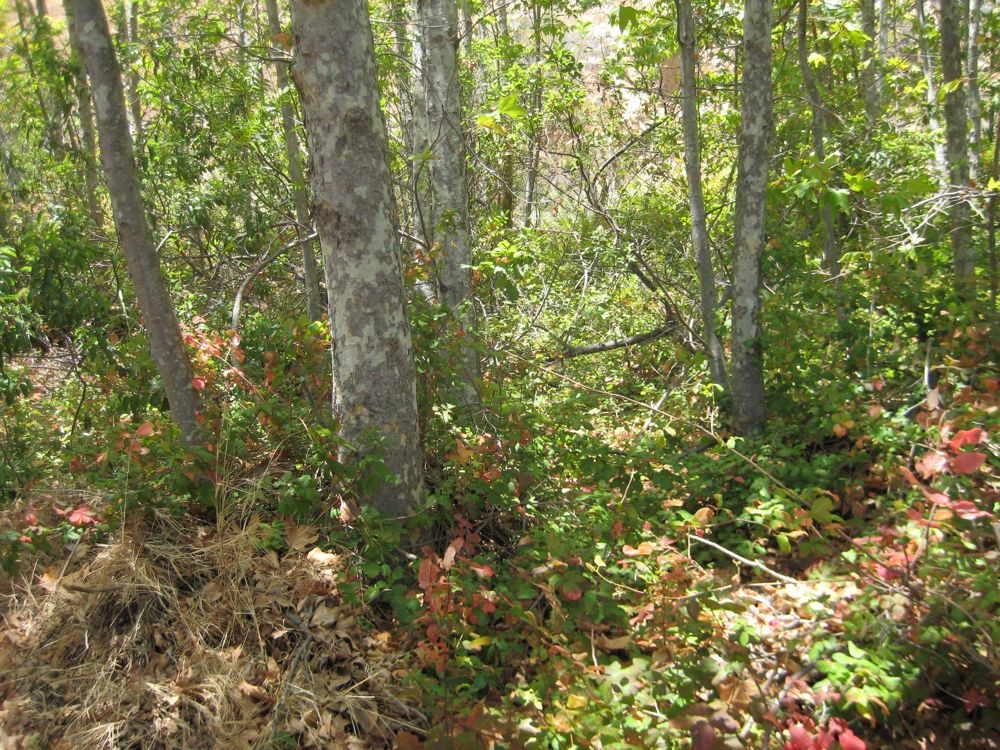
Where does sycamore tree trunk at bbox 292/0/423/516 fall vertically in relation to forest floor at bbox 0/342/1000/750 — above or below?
above

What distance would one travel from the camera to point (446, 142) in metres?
5.85

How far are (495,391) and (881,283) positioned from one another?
2.96 metres

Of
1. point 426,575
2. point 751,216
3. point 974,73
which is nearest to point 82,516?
point 426,575

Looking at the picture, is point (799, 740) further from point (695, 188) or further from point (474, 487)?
point (695, 188)

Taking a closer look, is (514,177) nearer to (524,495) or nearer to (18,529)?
(524,495)

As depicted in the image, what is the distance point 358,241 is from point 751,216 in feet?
9.65

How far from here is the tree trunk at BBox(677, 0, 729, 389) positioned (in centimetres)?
560

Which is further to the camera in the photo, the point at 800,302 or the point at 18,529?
the point at 800,302

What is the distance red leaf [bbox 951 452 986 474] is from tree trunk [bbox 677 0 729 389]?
9.39ft

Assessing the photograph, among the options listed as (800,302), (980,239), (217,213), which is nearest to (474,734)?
(800,302)

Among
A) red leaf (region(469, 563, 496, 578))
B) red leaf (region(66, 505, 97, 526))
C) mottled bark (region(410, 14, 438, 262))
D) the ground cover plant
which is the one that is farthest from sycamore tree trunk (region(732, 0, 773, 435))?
red leaf (region(66, 505, 97, 526))

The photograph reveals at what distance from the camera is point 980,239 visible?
678 cm

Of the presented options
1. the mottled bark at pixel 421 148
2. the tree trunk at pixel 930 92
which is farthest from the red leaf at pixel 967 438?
the tree trunk at pixel 930 92

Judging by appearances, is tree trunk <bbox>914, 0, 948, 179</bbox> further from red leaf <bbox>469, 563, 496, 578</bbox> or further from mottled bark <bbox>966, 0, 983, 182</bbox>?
red leaf <bbox>469, 563, 496, 578</bbox>
